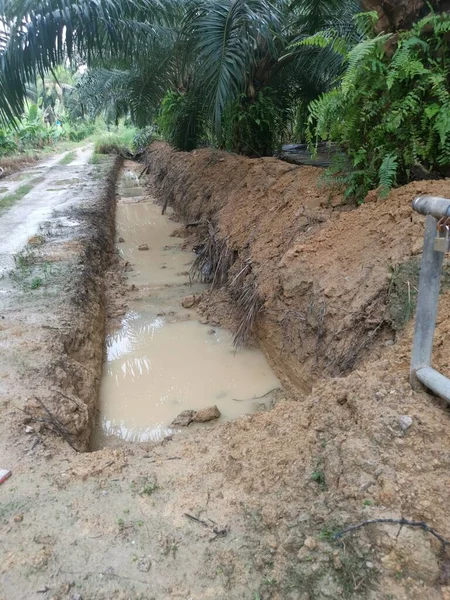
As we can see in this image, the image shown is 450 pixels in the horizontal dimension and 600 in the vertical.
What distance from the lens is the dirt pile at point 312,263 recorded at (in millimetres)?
3369

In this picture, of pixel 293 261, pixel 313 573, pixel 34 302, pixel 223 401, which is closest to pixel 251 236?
pixel 293 261

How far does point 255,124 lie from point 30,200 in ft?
20.1

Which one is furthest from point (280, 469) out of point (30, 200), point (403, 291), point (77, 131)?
point (77, 131)

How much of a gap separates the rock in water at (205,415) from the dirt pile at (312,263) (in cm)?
82

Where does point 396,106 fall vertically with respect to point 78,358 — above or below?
above

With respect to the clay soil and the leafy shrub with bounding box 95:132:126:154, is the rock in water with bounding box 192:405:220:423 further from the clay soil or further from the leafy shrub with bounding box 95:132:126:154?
the leafy shrub with bounding box 95:132:126:154

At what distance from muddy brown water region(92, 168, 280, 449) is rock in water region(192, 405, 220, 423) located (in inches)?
6.3

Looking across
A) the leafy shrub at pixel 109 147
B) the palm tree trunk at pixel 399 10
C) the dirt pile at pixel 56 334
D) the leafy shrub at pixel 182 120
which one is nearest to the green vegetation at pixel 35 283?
the dirt pile at pixel 56 334

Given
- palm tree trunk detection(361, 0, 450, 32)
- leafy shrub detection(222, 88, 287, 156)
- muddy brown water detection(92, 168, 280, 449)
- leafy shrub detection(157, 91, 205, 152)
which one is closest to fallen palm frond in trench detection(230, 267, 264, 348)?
muddy brown water detection(92, 168, 280, 449)

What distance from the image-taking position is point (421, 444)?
1.99m

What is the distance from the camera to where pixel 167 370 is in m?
4.49

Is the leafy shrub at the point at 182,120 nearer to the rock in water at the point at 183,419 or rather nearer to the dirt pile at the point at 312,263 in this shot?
the dirt pile at the point at 312,263

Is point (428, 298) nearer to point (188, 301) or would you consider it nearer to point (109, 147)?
point (188, 301)

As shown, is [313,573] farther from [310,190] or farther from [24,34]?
[24,34]
